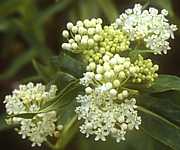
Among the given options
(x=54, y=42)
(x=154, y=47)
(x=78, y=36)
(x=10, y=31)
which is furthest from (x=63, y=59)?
(x=54, y=42)

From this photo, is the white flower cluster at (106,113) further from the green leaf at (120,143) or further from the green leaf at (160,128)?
the green leaf at (120,143)

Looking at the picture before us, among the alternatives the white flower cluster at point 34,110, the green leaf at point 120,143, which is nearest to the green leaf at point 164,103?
the white flower cluster at point 34,110

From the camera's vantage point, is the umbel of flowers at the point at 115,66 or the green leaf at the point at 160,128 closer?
the umbel of flowers at the point at 115,66

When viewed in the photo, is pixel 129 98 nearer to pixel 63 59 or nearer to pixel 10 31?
pixel 63 59

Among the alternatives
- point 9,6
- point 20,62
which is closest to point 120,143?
point 20,62

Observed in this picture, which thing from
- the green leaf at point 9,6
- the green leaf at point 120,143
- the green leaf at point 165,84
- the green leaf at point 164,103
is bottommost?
the green leaf at point 120,143

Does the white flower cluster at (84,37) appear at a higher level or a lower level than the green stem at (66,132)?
higher

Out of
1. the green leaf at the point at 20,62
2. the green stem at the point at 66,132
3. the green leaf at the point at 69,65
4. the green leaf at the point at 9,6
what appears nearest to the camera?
the green leaf at the point at 69,65
